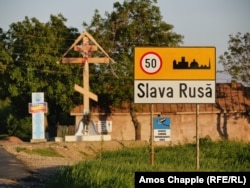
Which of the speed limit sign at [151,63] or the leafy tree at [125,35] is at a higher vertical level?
the leafy tree at [125,35]

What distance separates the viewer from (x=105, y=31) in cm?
6103

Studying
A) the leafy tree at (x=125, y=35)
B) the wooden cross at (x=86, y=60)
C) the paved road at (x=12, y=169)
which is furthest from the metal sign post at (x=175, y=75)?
the leafy tree at (x=125, y=35)

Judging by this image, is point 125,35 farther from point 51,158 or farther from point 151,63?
point 151,63

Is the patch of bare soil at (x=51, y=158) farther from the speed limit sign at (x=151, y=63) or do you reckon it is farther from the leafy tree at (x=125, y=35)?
the leafy tree at (x=125, y=35)

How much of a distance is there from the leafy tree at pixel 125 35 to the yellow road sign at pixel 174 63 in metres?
38.8

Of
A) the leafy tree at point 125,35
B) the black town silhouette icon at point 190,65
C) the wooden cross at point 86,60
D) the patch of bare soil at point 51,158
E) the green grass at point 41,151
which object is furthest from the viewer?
the leafy tree at point 125,35

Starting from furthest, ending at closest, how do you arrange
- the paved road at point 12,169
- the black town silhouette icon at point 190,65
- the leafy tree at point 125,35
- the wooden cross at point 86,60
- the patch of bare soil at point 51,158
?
1. the leafy tree at point 125,35
2. the wooden cross at point 86,60
3. the patch of bare soil at point 51,158
4. the paved road at point 12,169
5. the black town silhouette icon at point 190,65

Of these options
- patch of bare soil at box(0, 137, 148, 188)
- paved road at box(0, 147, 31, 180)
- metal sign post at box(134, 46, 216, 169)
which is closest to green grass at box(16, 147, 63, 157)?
patch of bare soil at box(0, 137, 148, 188)

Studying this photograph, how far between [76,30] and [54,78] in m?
5.28

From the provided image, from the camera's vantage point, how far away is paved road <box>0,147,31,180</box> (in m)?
23.3

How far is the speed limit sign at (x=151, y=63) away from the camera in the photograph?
65.2ft

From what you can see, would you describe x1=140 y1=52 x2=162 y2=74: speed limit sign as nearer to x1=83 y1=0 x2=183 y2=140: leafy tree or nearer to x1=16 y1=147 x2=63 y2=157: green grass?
x1=16 y1=147 x2=63 y2=157: green grass

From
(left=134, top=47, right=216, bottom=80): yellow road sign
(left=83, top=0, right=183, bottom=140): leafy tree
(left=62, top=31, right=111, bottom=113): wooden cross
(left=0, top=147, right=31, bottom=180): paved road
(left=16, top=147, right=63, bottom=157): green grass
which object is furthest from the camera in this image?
(left=83, top=0, right=183, bottom=140): leafy tree

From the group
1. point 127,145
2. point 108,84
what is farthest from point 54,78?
point 127,145
